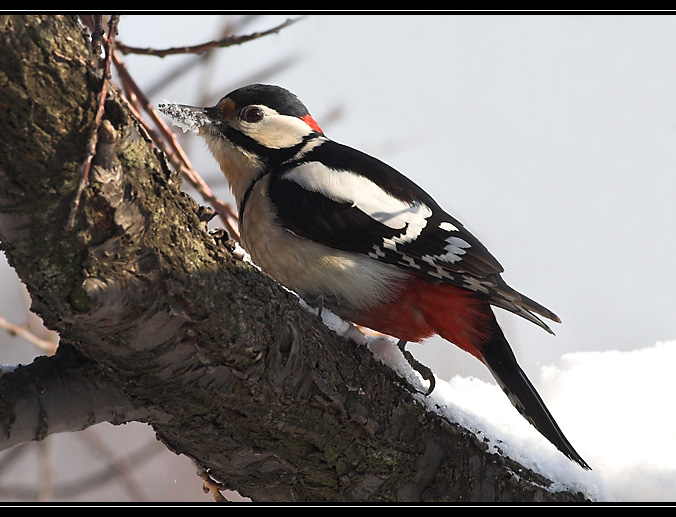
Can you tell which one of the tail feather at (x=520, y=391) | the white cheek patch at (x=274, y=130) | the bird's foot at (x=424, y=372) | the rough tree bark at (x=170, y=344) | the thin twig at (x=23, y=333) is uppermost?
the white cheek patch at (x=274, y=130)

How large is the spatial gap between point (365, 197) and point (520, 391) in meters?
0.86

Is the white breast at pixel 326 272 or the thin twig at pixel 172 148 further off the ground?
the thin twig at pixel 172 148

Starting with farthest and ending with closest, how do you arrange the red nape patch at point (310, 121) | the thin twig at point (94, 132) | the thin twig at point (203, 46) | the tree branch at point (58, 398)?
the red nape patch at point (310, 121)
the thin twig at point (203, 46)
the tree branch at point (58, 398)
the thin twig at point (94, 132)

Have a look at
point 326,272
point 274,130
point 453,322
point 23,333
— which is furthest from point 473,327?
point 23,333

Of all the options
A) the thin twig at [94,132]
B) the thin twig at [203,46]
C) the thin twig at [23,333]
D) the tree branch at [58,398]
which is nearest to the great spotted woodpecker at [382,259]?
the thin twig at [203,46]

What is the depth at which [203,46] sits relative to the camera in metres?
2.29

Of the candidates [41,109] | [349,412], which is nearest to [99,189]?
[41,109]

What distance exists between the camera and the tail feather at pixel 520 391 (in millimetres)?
2229

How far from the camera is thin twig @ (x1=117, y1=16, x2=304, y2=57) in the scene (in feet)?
7.28

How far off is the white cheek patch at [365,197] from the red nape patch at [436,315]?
0.20m

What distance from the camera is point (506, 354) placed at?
2.50 meters

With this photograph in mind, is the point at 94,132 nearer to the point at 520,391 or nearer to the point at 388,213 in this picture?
the point at 388,213

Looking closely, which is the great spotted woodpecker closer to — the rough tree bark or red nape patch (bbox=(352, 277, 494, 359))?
red nape patch (bbox=(352, 277, 494, 359))

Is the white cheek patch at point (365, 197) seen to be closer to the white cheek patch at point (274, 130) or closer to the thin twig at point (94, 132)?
the white cheek patch at point (274, 130)
